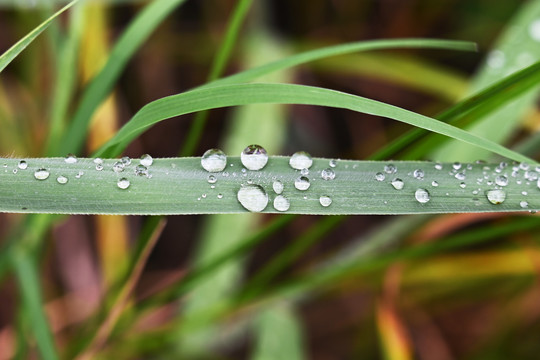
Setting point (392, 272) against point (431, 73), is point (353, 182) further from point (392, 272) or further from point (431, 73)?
point (431, 73)

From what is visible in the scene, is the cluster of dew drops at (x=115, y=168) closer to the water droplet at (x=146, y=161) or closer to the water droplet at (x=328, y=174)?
the water droplet at (x=146, y=161)

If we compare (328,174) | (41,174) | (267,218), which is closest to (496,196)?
(328,174)

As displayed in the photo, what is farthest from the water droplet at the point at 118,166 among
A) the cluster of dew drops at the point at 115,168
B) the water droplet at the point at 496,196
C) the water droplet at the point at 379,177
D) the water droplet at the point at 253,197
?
the water droplet at the point at 496,196

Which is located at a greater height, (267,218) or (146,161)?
(267,218)

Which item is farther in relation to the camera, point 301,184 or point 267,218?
point 267,218

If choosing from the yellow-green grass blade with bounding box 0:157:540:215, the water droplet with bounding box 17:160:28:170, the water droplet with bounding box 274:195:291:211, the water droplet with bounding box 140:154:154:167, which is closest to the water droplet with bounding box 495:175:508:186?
the yellow-green grass blade with bounding box 0:157:540:215

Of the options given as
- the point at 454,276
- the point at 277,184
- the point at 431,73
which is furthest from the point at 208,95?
the point at 431,73

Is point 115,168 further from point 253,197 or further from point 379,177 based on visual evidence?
point 379,177
